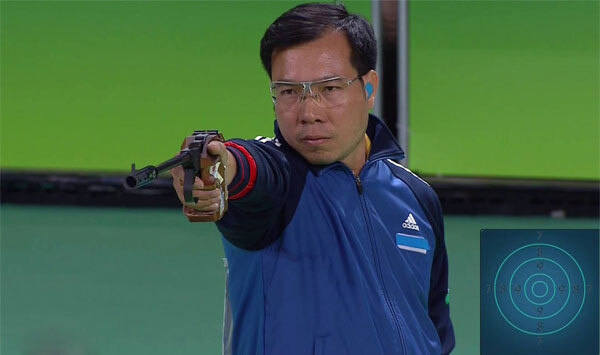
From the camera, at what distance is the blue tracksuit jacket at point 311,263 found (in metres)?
1.38

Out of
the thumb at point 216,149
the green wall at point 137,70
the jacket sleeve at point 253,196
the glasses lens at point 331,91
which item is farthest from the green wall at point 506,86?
the thumb at point 216,149

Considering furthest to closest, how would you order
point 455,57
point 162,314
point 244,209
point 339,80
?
point 455,57
point 162,314
point 339,80
point 244,209

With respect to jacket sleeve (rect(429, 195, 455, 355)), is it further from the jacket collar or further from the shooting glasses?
the shooting glasses

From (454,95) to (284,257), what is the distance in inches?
141

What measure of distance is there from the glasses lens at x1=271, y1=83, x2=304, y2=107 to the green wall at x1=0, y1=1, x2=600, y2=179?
11.2ft

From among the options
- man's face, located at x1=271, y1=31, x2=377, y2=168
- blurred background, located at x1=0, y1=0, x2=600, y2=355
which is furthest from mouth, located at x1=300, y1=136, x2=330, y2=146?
blurred background, located at x1=0, y1=0, x2=600, y2=355

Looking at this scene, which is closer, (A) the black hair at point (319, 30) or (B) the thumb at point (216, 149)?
(B) the thumb at point (216, 149)

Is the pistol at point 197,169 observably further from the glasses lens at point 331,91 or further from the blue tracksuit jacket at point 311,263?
the glasses lens at point 331,91

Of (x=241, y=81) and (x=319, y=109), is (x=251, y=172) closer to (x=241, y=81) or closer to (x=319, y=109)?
(x=319, y=109)

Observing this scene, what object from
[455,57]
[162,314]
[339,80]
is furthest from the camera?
[455,57]

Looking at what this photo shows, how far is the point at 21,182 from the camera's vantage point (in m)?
5.14

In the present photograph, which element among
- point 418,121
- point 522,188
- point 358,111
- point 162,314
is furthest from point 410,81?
point 358,111

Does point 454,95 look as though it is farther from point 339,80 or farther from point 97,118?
point 339,80
